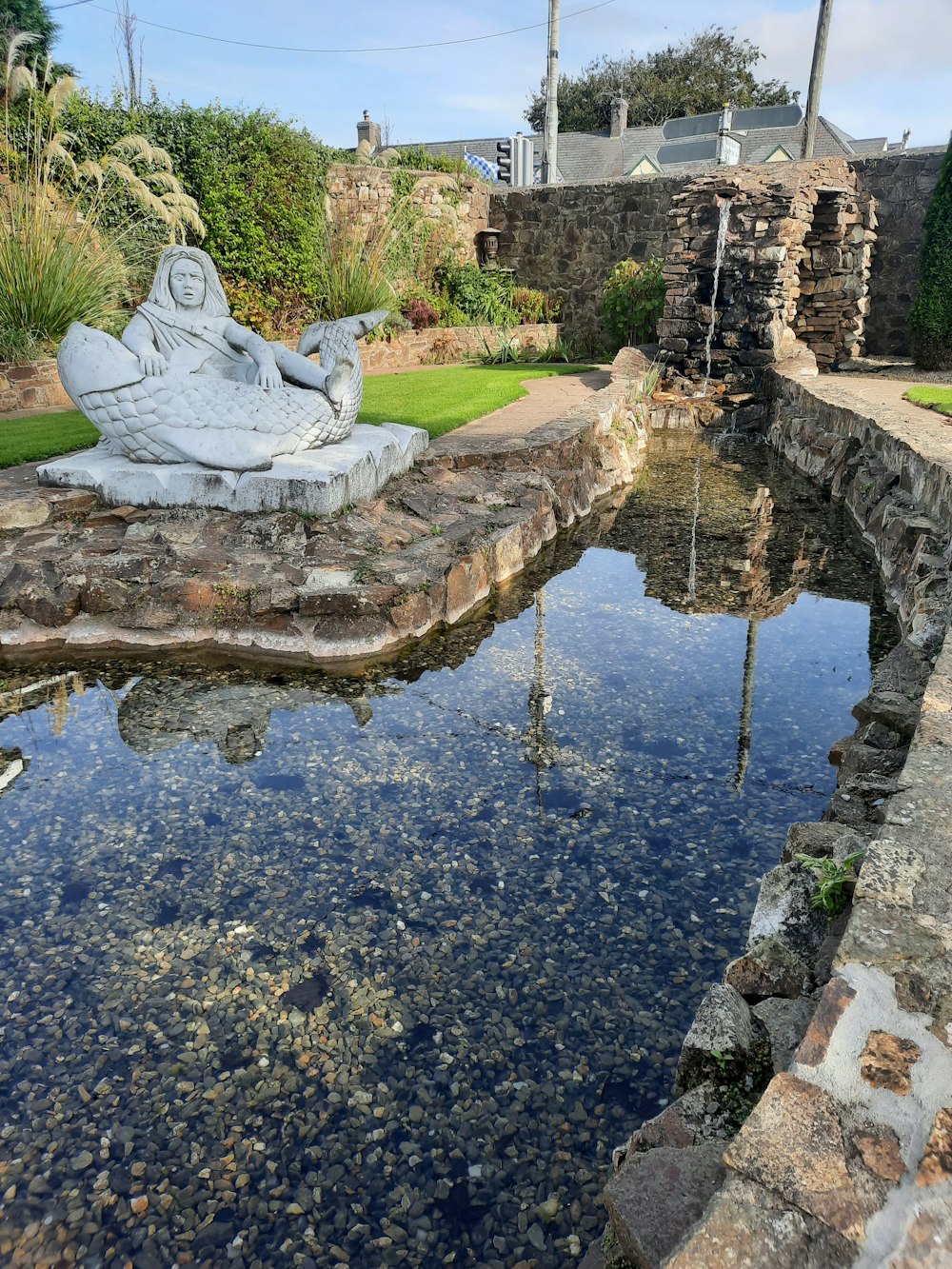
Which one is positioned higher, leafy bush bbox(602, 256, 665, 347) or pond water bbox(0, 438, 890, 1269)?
leafy bush bbox(602, 256, 665, 347)

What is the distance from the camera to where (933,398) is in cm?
891

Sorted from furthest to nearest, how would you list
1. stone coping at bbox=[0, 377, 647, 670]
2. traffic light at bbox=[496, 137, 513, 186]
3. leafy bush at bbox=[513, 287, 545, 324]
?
traffic light at bbox=[496, 137, 513, 186]
leafy bush at bbox=[513, 287, 545, 324]
stone coping at bbox=[0, 377, 647, 670]

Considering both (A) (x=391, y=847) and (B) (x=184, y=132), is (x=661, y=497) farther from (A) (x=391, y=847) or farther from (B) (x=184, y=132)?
(B) (x=184, y=132)

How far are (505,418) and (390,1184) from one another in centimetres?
764

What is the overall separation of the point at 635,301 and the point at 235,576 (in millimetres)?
11672

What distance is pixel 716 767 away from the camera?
3.76 meters

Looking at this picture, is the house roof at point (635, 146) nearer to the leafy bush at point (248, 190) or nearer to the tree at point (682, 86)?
the tree at point (682, 86)

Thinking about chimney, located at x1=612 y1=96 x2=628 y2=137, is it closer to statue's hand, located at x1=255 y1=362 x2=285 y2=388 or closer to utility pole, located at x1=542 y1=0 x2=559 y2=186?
utility pole, located at x1=542 y1=0 x2=559 y2=186

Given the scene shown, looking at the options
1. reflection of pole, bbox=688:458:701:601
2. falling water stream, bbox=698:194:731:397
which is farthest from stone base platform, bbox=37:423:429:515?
falling water stream, bbox=698:194:731:397

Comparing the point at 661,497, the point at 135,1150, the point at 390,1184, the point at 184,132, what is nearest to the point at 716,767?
the point at 390,1184

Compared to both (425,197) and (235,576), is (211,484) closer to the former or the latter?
(235,576)

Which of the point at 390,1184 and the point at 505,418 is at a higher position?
the point at 505,418

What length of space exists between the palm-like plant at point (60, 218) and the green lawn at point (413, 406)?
1.20 m

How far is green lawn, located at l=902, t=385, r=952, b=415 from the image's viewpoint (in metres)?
8.35
